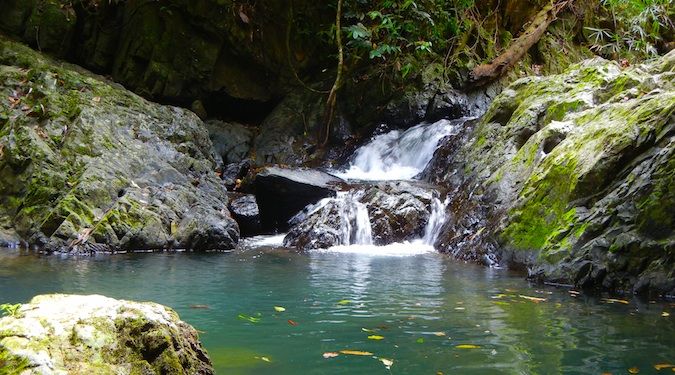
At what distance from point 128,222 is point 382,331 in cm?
533

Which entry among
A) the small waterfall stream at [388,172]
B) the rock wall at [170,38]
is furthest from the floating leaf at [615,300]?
the rock wall at [170,38]

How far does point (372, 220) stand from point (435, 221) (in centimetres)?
104

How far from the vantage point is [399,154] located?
1295 cm

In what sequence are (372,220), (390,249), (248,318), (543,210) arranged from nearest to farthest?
(248,318)
(543,210)
(390,249)
(372,220)

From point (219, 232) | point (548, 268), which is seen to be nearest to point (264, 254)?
point (219, 232)

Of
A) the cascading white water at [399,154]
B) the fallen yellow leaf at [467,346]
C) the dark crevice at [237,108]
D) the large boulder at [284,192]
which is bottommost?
the fallen yellow leaf at [467,346]

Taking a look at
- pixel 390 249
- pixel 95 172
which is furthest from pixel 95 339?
pixel 390 249

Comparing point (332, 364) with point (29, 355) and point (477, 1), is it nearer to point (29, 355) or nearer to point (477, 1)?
point (29, 355)

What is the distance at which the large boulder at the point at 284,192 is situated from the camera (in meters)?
10.3

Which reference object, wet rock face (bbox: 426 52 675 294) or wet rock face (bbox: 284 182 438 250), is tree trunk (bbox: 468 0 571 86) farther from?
wet rock face (bbox: 284 182 438 250)

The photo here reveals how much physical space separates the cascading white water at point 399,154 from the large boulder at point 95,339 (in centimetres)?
997

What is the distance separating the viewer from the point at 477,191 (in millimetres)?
8852

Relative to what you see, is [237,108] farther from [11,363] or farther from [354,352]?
[11,363]

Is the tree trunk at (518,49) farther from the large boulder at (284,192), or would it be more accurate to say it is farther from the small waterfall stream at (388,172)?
the large boulder at (284,192)
